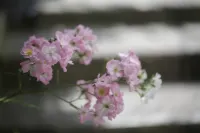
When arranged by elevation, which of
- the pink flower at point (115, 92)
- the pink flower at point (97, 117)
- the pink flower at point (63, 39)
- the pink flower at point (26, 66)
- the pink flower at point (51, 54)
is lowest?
the pink flower at point (97, 117)

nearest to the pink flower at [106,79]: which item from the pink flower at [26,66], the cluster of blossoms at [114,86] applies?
the cluster of blossoms at [114,86]

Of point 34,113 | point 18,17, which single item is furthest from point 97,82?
point 18,17

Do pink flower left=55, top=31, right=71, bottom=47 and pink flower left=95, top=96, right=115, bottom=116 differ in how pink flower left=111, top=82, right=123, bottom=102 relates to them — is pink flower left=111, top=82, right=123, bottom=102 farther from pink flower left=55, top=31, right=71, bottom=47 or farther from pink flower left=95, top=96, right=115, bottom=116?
pink flower left=55, top=31, right=71, bottom=47

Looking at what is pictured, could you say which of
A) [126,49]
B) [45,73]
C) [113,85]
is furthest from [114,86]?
[126,49]

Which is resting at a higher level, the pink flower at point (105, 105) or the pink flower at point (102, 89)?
the pink flower at point (102, 89)

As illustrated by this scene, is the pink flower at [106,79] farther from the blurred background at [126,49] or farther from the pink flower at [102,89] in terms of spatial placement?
the blurred background at [126,49]

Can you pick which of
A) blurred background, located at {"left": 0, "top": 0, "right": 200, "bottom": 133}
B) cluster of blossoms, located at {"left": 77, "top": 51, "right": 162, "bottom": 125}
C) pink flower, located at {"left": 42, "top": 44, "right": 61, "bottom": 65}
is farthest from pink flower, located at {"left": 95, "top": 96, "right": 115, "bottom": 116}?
blurred background, located at {"left": 0, "top": 0, "right": 200, "bottom": 133}
